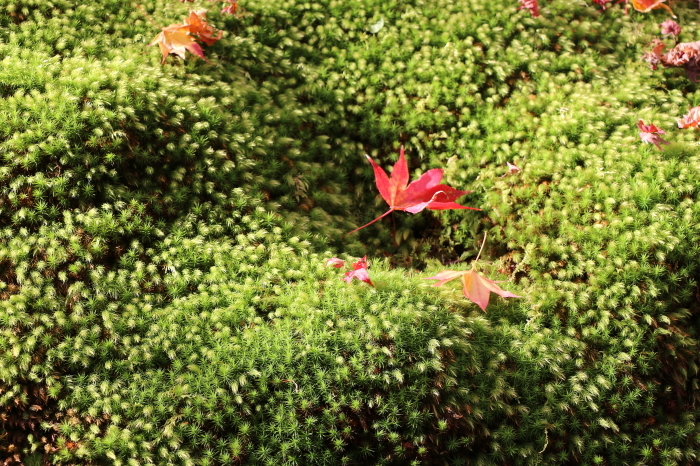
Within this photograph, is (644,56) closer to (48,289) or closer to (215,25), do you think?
(215,25)

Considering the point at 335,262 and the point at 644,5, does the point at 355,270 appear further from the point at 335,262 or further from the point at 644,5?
the point at 644,5

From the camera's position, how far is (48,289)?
2.57m

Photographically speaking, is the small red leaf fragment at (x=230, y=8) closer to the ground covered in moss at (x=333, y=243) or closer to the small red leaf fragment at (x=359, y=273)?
the ground covered in moss at (x=333, y=243)

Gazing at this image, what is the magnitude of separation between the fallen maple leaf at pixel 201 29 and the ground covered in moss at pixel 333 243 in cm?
11

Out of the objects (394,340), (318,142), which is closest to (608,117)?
(318,142)

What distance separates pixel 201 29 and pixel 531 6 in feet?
8.08

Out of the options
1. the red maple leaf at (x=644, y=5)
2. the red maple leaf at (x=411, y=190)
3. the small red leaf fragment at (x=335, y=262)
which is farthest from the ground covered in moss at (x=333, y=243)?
the red maple leaf at (x=411, y=190)

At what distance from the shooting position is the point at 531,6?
13.5ft

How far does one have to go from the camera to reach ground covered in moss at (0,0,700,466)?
2.47 meters

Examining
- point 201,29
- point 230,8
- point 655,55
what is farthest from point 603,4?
point 201,29

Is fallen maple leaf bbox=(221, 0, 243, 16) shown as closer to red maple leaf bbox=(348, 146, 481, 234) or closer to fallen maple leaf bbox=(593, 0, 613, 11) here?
red maple leaf bbox=(348, 146, 481, 234)

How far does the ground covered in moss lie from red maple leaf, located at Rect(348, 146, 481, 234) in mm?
394

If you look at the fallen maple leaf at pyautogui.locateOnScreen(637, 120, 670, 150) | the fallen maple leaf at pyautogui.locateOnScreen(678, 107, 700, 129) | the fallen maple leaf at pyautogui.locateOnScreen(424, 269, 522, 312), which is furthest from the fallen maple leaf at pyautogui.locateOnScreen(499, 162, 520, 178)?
the fallen maple leaf at pyautogui.locateOnScreen(678, 107, 700, 129)

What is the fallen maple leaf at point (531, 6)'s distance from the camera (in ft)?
13.5
